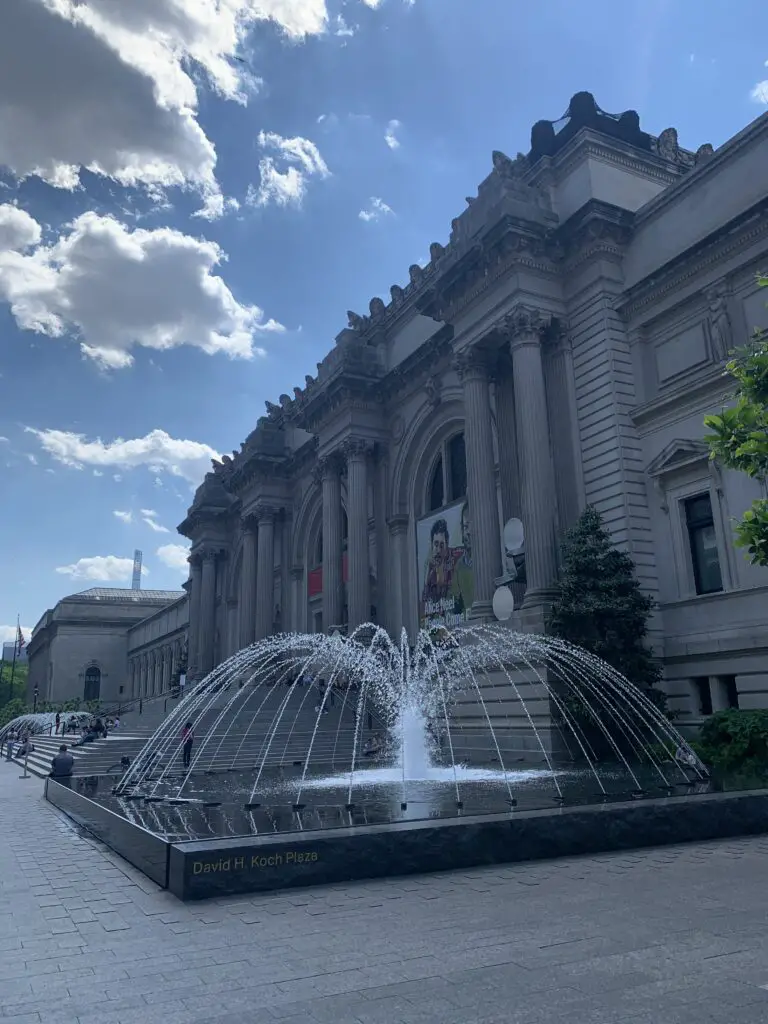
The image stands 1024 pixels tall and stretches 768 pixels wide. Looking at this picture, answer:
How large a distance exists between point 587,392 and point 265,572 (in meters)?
27.3

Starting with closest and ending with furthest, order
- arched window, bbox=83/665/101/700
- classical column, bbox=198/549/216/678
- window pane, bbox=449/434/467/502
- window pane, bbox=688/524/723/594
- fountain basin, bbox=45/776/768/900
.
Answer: fountain basin, bbox=45/776/768/900 → window pane, bbox=688/524/723/594 → window pane, bbox=449/434/467/502 → classical column, bbox=198/549/216/678 → arched window, bbox=83/665/101/700

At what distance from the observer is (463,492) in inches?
1287

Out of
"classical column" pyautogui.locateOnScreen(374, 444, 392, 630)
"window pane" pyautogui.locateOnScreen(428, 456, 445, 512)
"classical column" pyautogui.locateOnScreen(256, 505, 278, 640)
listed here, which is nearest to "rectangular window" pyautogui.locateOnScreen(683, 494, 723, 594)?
"window pane" pyautogui.locateOnScreen(428, 456, 445, 512)

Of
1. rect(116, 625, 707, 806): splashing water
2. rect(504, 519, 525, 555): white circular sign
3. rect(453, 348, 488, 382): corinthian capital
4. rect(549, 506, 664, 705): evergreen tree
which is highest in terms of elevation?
rect(453, 348, 488, 382): corinthian capital

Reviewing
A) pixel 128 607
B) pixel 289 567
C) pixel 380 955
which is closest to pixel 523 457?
pixel 380 955

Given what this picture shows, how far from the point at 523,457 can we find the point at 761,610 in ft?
26.1

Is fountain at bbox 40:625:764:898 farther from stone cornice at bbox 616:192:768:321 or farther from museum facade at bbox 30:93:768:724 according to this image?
stone cornice at bbox 616:192:768:321

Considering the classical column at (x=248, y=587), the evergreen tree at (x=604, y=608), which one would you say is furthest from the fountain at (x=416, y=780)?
the classical column at (x=248, y=587)

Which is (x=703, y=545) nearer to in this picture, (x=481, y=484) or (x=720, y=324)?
(x=720, y=324)

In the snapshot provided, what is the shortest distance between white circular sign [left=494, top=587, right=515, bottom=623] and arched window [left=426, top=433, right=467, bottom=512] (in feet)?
27.7

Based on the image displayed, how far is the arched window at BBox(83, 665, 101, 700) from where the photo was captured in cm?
10069

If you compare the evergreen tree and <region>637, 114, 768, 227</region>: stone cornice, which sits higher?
<region>637, 114, 768, 227</region>: stone cornice

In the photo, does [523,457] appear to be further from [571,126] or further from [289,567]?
[289,567]

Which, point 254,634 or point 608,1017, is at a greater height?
point 254,634
